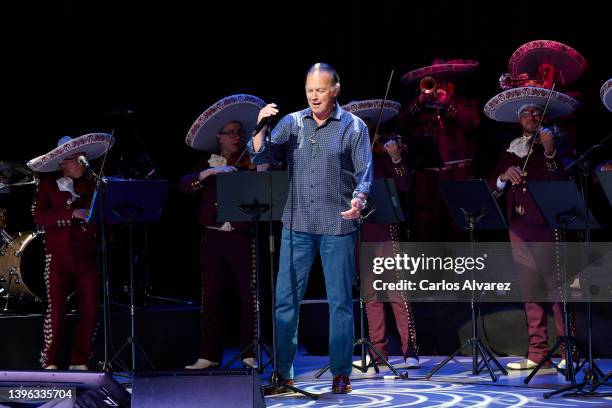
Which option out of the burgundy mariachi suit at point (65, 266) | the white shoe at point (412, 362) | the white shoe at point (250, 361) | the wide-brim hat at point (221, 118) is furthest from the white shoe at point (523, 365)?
the burgundy mariachi suit at point (65, 266)

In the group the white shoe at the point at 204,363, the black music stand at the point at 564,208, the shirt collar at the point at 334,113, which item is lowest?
the white shoe at the point at 204,363

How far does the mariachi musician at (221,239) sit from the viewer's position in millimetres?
7039

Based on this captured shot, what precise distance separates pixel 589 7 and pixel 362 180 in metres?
3.53

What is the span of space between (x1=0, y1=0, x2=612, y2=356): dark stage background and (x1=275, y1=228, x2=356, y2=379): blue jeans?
2810 mm

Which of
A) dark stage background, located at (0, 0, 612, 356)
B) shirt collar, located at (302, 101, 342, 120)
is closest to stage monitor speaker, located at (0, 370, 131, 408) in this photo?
shirt collar, located at (302, 101, 342, 120)

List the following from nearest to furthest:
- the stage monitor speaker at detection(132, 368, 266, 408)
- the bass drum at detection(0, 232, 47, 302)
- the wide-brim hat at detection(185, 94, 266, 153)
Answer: the stage monitor speaker at detection(132, 368, 266, 408)
the wide-brim hat at detection(185, 94, 266, 153)
the bass drum at detection(0, 232, 47, 302)

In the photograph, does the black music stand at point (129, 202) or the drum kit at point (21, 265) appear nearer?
the black music stand at point (129, 202)

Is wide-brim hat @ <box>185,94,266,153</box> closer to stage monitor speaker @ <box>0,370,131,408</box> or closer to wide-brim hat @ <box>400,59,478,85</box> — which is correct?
wide-brim hat @ <box>400,59,478,85</box>

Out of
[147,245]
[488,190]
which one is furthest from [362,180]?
[147,245]

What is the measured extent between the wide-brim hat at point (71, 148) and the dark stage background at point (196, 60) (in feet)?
4.37

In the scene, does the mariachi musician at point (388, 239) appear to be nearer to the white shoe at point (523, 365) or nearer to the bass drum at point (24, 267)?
the white shoe at point (523, 365)

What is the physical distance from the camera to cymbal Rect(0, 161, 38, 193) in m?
7.84

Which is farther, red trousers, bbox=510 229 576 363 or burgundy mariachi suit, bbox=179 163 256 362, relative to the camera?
burgundy mariachi suit, bbox=179 163 256 362

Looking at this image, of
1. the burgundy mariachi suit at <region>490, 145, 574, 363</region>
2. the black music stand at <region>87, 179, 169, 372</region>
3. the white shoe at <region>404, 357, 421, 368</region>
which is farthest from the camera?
the white shoe at <region>404, 357, 421, 368</region>
